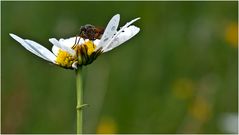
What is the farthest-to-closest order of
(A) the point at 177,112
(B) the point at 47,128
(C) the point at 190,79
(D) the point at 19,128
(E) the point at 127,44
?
(E) the point at 127,44
(C) the point at 190,79
(A) the point at 177,112
(B) the point at 47,128
(D) the point at 19,128

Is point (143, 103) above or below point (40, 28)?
below

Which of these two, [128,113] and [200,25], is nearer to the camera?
[128,113]

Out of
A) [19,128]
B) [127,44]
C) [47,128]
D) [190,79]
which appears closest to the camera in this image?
[19,128]

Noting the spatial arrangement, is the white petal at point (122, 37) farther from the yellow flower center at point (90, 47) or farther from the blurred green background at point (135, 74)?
the blurred green background at point (135, 74)

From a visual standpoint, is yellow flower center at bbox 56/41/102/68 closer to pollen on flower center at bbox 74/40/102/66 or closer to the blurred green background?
pollen on flower center at bbox 74/40/102/66

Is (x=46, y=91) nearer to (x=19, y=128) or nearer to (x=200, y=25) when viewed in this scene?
(x=19, y=128)

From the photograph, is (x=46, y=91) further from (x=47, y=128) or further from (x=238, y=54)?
(x=238, y=54)

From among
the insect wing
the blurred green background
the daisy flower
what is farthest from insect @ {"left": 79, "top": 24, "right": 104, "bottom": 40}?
the blurred green background

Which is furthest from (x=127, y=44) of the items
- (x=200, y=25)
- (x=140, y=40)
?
(x=200, y=25)
